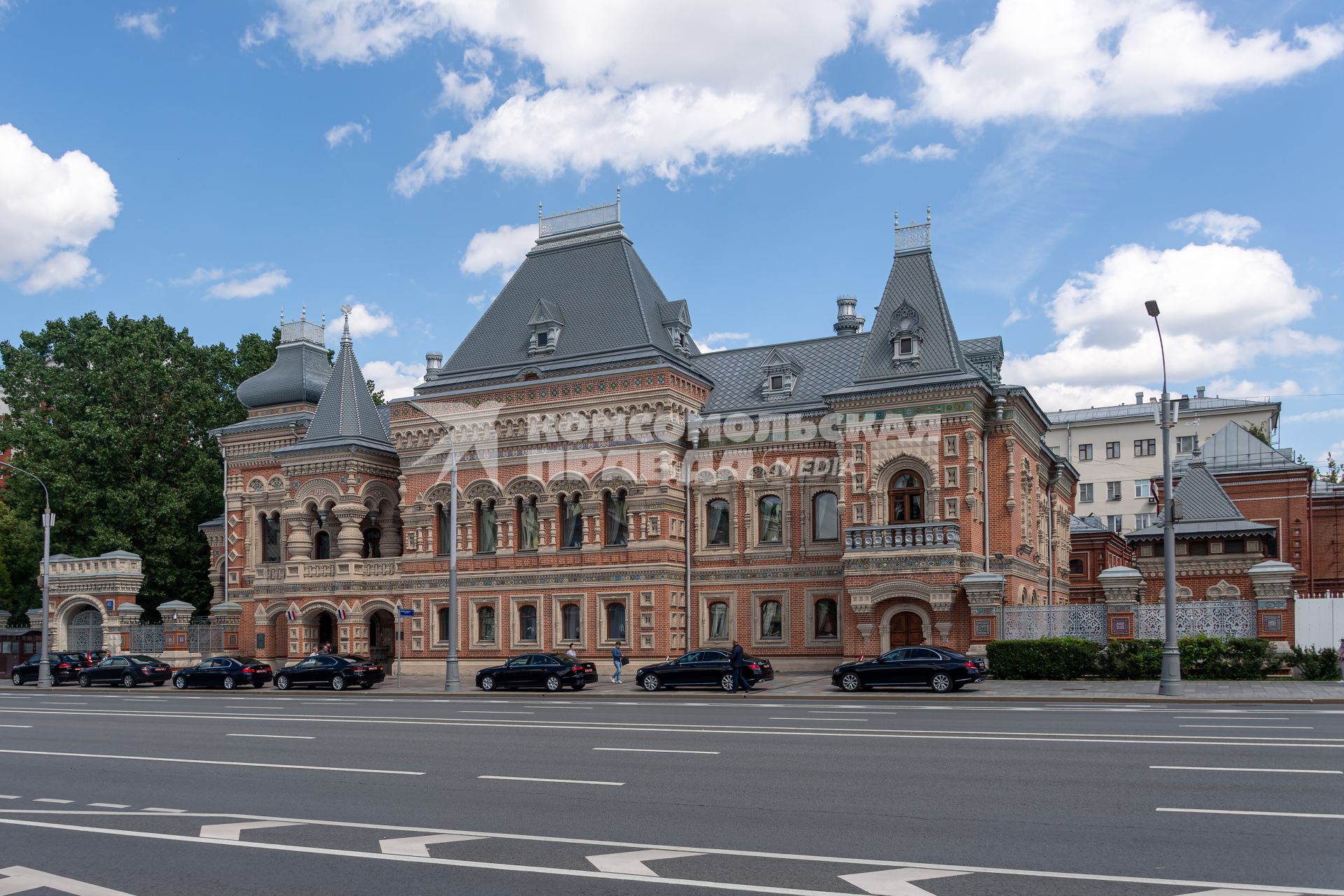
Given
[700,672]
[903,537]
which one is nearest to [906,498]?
[903,537]

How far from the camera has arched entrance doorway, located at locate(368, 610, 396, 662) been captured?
4351 centimetres

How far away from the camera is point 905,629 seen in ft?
113

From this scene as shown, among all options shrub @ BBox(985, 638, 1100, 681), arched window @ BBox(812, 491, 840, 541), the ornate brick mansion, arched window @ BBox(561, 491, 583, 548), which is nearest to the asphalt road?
shrub @ BBox(985, 638, 1100, 681)

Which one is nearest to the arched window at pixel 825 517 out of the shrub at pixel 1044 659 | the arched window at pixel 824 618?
the arched window at pixel 824 618

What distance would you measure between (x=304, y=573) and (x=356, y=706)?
16579 mm

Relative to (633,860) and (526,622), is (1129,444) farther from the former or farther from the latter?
(633,860)

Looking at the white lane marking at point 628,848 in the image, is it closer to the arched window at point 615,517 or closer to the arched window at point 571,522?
the arched window at point 615,517

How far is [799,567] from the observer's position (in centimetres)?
3706

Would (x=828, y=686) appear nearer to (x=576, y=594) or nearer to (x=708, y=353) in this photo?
(x=576, y=594)

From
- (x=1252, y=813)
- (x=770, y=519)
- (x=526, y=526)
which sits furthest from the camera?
(x=526, y=526)

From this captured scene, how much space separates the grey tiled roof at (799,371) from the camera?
38.7 meters

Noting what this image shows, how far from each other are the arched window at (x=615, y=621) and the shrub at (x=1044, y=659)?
1250 centimetres

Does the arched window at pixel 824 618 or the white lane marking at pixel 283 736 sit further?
the arched window at pixel 824 618

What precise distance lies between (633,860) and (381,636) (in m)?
36.9
